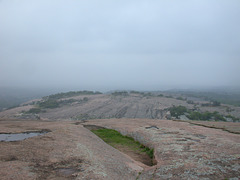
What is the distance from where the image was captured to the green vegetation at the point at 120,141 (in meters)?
14.8

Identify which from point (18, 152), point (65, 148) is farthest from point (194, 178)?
point (18, 152)

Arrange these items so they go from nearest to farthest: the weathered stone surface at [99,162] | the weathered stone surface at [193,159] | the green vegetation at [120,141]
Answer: the weathered stone surface at [99,162], the weathered stone surface at [193,159], the green vegetation at [120,141]

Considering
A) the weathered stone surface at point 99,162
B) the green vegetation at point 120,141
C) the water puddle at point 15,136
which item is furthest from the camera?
the green vegetation at point 120,141

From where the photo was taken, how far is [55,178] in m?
7.39

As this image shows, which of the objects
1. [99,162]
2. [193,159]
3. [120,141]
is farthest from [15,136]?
[193,159]

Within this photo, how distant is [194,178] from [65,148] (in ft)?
25.7

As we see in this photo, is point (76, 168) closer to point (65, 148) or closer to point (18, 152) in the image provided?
point (65, 148)

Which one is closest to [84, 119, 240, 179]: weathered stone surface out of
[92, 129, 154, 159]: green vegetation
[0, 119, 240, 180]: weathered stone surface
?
[0, 119, 240, 180]: weathered stone surface

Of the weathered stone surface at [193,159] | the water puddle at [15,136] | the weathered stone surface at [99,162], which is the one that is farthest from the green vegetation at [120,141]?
the water puddle at [15,136]

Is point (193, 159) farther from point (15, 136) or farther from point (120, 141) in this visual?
point (15, 136)

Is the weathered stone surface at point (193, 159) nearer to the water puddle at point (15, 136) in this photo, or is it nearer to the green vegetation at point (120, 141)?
the green vegetation at point (120, 141)

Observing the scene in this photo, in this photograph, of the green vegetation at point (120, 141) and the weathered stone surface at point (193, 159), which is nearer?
the weathered stone surface at point (193, 159)

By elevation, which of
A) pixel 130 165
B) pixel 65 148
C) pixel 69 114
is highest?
pixel 65 148

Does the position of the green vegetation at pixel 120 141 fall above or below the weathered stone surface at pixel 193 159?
below
